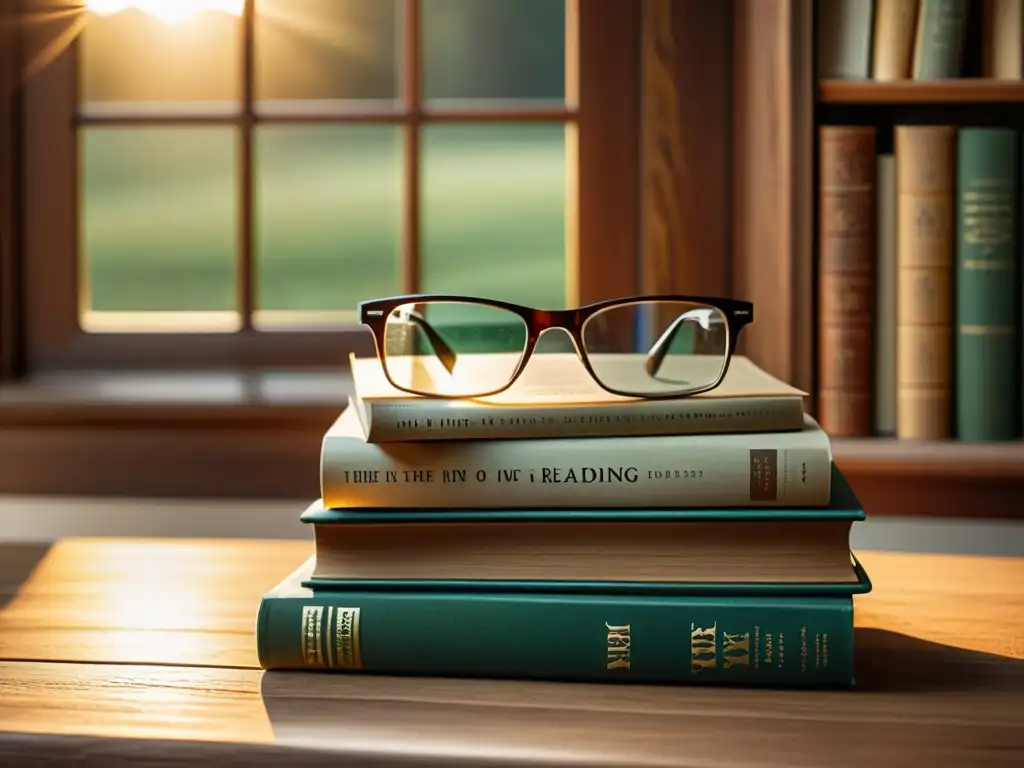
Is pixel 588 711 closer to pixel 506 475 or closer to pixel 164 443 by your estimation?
pixel 506 475

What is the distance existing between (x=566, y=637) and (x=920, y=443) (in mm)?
621

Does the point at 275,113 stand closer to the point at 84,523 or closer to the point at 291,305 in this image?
the point at 84,523

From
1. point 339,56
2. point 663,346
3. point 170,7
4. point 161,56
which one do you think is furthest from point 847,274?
point 339,56

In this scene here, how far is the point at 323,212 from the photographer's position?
6371 millimetres

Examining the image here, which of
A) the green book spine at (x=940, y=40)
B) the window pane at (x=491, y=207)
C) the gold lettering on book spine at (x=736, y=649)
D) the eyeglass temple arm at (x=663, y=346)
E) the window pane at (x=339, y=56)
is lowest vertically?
the gold lettering on book spine at (x=736, y=649)

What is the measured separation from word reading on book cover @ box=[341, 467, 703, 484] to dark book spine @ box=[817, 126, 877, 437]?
1.79 feet

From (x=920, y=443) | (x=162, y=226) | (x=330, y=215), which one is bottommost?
(x=920, y=443)

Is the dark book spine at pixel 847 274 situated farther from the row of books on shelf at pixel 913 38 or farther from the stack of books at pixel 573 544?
the stack of books at pixel 573 544

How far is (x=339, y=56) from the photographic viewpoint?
7.06 meters

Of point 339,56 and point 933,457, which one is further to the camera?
point 339,56

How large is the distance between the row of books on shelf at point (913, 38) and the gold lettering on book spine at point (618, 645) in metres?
0.75

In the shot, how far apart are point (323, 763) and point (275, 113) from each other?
41.0 inches

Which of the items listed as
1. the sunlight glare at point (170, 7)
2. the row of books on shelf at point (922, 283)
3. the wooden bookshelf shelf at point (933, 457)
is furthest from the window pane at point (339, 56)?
the wooden bookshelf shelf at point (933, 457)

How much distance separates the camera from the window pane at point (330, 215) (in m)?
6.18
